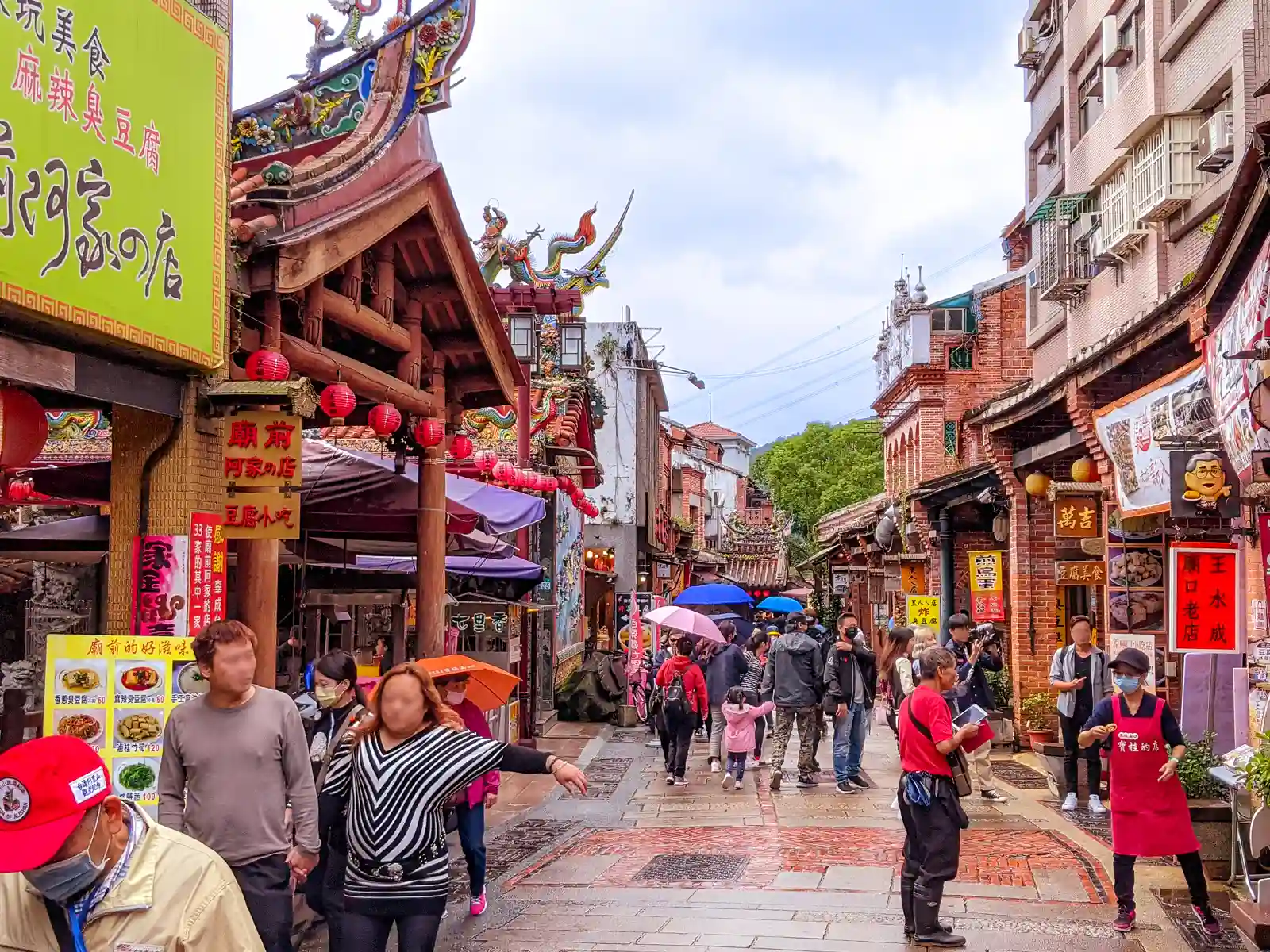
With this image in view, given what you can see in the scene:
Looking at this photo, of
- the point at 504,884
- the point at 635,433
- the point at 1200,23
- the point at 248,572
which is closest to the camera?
the point at 248,572

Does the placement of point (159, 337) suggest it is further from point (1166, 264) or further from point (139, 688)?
point (1166, 264)

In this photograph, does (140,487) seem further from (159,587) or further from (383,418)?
(383,418)

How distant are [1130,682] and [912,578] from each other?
1860 cm

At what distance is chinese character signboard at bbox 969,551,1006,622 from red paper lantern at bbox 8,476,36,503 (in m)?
12.1

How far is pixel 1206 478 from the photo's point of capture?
30.7ft

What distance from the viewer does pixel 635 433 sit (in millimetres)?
35781

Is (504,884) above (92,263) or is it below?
below

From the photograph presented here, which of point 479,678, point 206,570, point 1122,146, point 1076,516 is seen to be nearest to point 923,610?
point 1076,516

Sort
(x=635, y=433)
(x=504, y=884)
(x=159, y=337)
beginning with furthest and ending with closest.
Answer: (x=635, y=433)
(x=504, y=884)
(x=159, y=337)

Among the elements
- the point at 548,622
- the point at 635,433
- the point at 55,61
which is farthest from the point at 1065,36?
the point at 55,61

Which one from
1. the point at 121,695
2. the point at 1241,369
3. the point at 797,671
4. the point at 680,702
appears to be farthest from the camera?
the point at 680,702

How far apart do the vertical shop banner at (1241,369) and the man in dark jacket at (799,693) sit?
659 cm

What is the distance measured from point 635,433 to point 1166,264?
1981 centimetres

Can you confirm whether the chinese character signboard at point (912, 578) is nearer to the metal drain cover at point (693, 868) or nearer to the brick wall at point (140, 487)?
the metal drain cover at point (693, 868)
